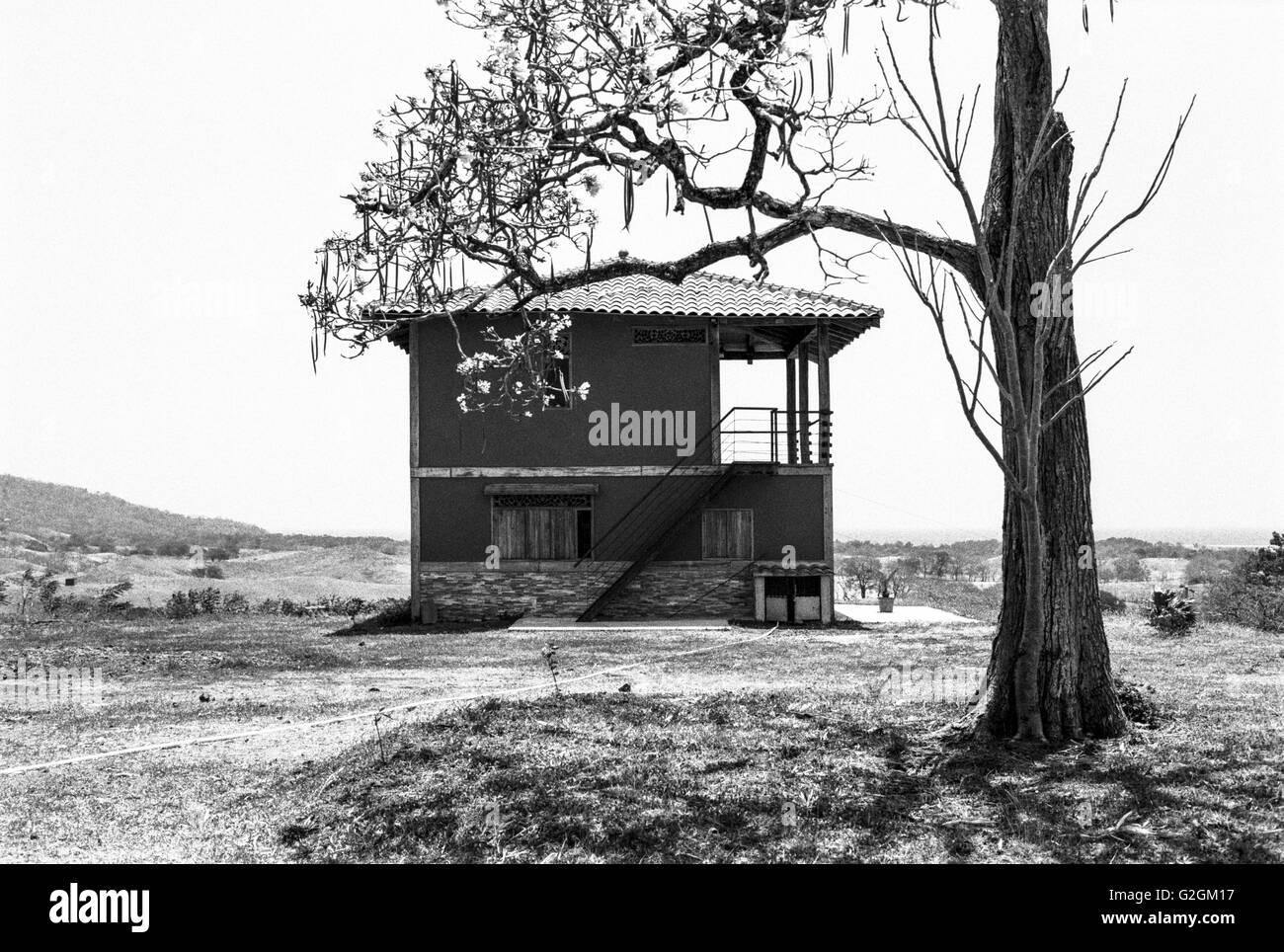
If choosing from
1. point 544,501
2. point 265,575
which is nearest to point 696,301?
point 544,501

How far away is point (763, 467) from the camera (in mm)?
22000

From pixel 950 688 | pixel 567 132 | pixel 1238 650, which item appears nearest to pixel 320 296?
pixel 567 132

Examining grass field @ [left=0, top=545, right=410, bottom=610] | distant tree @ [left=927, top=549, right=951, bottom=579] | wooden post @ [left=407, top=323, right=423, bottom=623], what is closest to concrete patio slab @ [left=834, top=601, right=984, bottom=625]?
wooden post @ [left=407, top=323, right=423, bottom=623]

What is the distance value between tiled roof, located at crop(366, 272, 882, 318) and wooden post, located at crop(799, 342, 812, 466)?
124 centimetres

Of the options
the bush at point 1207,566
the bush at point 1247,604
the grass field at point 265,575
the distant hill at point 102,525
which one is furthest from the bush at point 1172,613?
the distant hill at point 102,525

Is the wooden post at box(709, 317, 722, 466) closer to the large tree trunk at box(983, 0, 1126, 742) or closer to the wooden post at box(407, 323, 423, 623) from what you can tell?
the wooden post at box(407, 323, 423, 623)

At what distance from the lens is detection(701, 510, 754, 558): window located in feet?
73.3

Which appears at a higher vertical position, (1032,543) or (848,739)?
(1032,543)

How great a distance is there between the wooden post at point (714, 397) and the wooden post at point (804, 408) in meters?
1.71

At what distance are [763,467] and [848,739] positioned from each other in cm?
→ 1429

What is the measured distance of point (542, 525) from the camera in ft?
73.2
